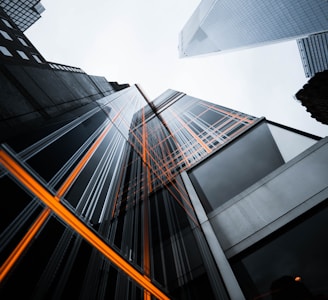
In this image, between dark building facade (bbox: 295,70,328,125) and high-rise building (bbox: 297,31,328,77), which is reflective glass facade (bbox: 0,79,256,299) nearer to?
dark building facade (bbox: 295,70,328,125)

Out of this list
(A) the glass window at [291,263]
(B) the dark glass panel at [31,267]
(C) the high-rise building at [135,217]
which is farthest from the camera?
(A) the glass window at [291,263]

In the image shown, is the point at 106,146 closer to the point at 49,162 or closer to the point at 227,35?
the point at 49,162

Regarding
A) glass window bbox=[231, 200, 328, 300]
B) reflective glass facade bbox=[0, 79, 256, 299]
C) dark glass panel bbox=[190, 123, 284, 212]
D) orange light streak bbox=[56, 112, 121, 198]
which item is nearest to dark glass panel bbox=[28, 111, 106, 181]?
reflective glass facade bbox=[0, 79, 256, 299]

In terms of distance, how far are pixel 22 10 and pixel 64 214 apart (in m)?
41.2

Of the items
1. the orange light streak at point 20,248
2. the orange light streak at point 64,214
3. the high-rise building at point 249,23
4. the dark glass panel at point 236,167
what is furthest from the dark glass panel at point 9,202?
the high-rise building at point 249,23

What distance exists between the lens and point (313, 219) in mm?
3975

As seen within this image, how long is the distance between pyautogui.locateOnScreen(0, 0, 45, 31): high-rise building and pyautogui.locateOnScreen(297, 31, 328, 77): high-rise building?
3473 inches

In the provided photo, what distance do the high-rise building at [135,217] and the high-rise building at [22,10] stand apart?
3368 centimetres

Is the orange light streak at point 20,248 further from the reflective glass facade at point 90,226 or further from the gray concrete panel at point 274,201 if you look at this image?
the gray concrete panel at point 274,201

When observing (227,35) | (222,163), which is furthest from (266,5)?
(222,163)

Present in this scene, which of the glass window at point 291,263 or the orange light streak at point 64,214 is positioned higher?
the orange light streak at point 64,214

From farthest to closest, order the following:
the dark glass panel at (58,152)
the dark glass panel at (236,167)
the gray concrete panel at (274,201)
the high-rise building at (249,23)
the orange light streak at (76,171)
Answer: the high-rise building at (249,23), the dark glass panel at (236,167), the gray concrete panel at (274,201), the dark glass panel at (58,152), the orange light streak at (76,171)

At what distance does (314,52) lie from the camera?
80.5m

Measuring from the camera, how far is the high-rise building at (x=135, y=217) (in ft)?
7.00
